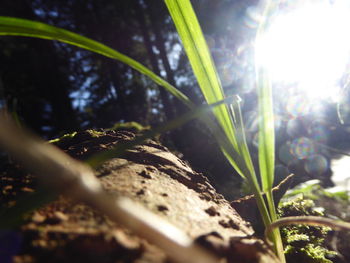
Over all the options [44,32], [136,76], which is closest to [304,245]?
[44,32]

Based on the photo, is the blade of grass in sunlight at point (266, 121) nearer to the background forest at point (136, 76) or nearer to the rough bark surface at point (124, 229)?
the rough bark surface at point (124, 229)

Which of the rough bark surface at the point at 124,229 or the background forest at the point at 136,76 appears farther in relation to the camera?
the background forest at the point at 136,76

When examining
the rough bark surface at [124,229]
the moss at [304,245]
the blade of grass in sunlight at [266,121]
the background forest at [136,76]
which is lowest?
the rough bark surface at [124,229]

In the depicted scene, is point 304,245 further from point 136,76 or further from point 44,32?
point 136,76

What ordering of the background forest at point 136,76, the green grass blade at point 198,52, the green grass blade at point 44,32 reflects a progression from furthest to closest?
the background forest at point 136,76, the green grass blade at point 198,52, the green grass blade at point 44,32

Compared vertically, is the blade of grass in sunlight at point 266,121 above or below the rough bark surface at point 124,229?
above

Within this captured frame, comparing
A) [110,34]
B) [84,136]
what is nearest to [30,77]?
[110,34]

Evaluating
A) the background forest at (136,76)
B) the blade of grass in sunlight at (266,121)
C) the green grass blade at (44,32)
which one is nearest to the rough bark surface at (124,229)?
the blade of grass in sunlight at (266,121)

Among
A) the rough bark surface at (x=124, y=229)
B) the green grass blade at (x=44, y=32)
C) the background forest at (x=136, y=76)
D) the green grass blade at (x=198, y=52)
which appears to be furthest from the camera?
the background forest at (x=136, y=76)
